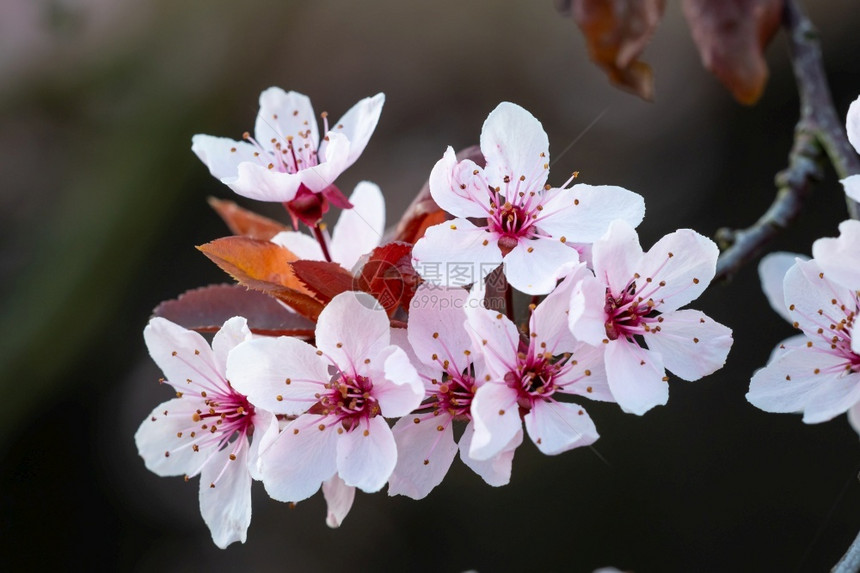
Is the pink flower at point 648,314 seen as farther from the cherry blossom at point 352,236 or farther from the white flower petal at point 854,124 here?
the cherry blossom at point 352,236

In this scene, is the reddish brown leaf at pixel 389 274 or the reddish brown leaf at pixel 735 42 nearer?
the reddish brown leaf at pixel 389 274

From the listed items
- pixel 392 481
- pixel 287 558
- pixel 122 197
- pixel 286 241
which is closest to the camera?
pixel 392 481

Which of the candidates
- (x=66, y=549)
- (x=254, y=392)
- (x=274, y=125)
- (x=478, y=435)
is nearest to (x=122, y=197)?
(x=66, y=549)

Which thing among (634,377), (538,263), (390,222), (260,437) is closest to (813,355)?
(634,377)

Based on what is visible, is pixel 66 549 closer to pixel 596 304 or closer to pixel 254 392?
pixel 254 392

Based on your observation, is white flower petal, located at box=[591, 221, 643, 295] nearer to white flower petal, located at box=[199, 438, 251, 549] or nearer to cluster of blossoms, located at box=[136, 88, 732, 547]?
cluster of blossoms, located at box=[136, 88, 732, 547]

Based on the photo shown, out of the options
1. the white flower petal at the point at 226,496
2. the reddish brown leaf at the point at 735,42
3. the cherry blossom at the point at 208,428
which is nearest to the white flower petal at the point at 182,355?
the cherry blossom at the point at 208,428
